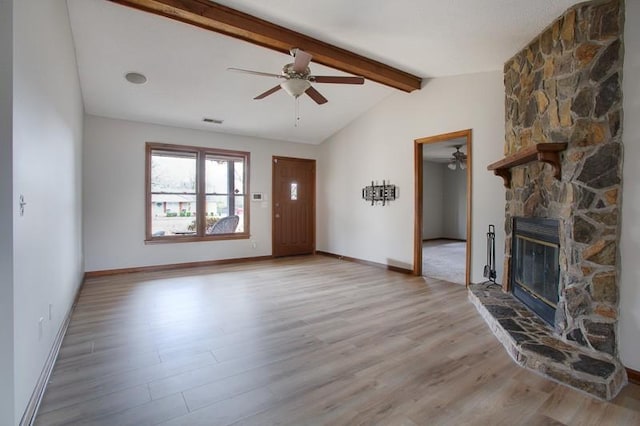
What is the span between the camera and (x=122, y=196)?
17.8 feet

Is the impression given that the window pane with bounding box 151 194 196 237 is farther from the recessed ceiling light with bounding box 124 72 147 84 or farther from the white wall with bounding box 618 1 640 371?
the white wall with bounding box 618 1 640 371

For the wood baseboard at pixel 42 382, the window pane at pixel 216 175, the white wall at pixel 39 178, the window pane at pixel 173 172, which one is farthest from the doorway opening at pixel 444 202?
the white wall at pixel 39 178

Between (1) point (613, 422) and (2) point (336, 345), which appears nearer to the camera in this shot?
(1) point (613, 422)

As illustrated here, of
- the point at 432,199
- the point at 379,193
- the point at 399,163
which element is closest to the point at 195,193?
the point at 379,193

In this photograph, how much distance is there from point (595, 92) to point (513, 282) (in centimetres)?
219

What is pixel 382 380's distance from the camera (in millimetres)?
2178

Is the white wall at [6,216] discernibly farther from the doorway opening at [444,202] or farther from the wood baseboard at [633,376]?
the doorway opening at [444,202]

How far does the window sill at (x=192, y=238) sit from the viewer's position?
5.75 metres

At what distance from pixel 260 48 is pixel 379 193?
10.6 feet

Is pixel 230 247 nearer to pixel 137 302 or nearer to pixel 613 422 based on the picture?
pixel 137 302

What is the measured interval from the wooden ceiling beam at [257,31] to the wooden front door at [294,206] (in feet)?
10.8

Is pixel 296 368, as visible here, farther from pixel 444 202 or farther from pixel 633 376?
pixel 444 202

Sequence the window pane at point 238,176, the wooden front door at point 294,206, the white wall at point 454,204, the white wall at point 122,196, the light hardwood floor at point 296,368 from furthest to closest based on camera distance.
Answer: the white wall at point 454,204, the wooden front door at point 294,206, the window pane at point 238,176, the white wall at point 122,196, the light hardwood floor at point 296,368

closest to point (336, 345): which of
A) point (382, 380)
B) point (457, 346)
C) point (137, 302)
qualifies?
point (382, 380)
